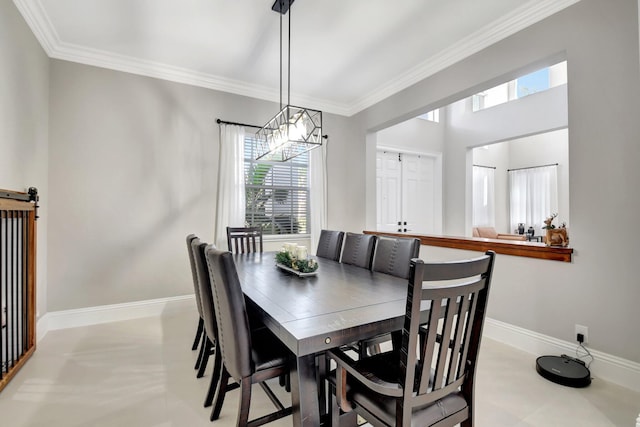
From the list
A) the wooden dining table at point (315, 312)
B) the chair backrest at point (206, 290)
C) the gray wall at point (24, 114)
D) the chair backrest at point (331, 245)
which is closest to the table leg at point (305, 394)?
the wooden dining table at point (315, 312)

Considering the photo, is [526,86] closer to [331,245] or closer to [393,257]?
[331,245]

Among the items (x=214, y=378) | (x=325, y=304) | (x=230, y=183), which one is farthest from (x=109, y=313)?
(x=325, y=304)

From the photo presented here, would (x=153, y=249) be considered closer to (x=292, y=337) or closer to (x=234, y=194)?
(x=234, y=194)

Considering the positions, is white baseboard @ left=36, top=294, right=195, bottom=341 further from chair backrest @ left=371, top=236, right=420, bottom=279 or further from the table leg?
the table leg

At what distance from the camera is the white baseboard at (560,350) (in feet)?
6.71

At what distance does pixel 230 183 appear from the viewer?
12.9 ft

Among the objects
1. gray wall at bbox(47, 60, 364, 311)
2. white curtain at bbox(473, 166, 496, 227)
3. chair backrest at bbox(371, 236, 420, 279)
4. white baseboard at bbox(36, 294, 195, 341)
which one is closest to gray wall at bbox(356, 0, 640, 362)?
chair backrest at bbox(371, 236, 420, 279)

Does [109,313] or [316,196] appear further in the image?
[316,196]

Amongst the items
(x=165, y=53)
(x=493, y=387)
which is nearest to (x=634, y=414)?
(x=493, y=387)

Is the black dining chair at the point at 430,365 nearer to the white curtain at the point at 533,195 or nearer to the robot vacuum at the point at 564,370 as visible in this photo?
the robot vacuum at the point at 564,370

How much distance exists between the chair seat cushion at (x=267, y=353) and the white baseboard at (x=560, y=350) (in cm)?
224

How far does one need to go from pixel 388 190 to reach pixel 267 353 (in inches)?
180

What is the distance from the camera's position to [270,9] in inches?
102

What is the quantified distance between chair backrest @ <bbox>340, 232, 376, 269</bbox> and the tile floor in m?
1.17
